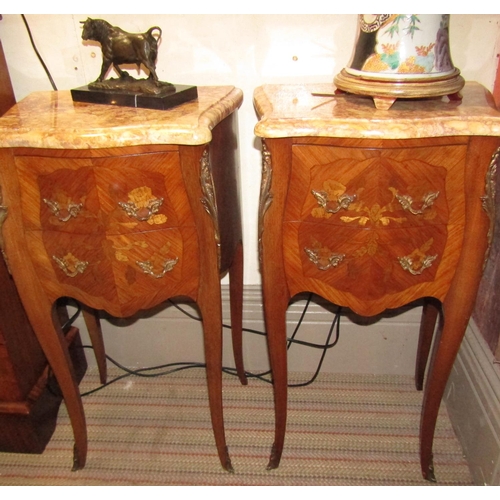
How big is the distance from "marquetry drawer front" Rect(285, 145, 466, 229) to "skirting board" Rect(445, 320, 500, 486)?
488 mm

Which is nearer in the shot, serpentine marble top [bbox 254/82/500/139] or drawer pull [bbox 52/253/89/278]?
serpentine marble top [bbox 254/82/500/139]

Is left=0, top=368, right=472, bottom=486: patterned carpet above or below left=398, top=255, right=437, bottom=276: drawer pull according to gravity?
below

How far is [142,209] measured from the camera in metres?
0.91

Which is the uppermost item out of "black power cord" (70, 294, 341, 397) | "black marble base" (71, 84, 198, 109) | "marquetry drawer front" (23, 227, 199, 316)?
"black marble base" (71, 84, 198, 109)

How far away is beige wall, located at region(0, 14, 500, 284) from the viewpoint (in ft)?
3.77

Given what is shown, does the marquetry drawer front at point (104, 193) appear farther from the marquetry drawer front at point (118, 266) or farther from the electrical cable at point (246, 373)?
the electrical cable at point (246, 373)

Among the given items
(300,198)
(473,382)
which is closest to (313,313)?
(473,382)

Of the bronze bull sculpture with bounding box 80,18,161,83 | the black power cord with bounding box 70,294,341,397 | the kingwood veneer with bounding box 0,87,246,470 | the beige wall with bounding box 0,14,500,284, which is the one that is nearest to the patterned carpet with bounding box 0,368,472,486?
the black power cord with bounding box 70,294,341,397

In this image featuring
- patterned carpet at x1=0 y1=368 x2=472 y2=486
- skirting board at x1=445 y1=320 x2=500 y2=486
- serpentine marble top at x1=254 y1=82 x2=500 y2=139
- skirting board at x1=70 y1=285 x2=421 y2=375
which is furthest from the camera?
skirting board at x1=70 y1=285 x2=421 y2=375

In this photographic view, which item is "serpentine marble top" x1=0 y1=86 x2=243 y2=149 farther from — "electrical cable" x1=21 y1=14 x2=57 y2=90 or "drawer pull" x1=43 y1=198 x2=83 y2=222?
"electrical cable" x1=21 y1=14 x2=57 y2=90

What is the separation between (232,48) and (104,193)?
0.53 meters

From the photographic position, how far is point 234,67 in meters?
1.21

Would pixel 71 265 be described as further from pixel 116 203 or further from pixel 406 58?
pixel 406 58
